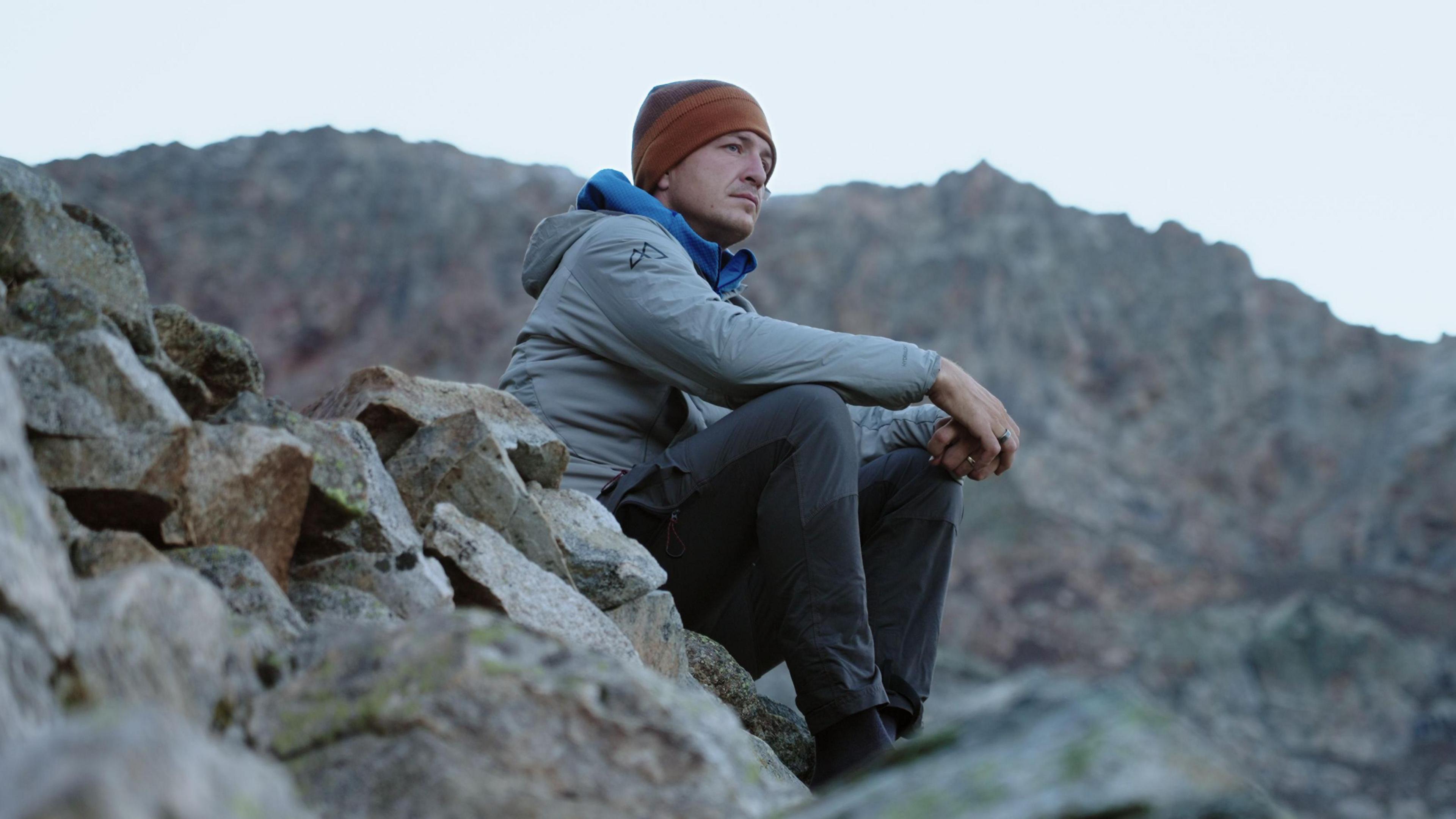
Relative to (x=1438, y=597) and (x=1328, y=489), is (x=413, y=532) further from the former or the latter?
(x=1328, y=489)

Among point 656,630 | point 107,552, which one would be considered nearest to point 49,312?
point 107,552

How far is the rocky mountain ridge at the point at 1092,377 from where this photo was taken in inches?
1124

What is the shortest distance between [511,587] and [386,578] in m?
0.42

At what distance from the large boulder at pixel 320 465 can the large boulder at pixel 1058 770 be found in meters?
1.62

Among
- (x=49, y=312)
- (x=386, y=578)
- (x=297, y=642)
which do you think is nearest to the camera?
(x=297, y=642)

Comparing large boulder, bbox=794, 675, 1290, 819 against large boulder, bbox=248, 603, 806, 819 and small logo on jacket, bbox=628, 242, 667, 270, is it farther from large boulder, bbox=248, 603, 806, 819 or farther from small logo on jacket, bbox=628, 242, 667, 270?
small logo on jacket, bbox=628, 242, 667, 270

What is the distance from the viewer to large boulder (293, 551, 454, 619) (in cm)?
313

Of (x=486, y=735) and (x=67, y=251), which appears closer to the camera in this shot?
(x=486, y=735)

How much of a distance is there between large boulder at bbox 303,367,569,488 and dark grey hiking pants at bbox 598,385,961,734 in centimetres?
26

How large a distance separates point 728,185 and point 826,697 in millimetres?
1977

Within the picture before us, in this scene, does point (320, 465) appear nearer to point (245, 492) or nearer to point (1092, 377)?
point (245, 492)

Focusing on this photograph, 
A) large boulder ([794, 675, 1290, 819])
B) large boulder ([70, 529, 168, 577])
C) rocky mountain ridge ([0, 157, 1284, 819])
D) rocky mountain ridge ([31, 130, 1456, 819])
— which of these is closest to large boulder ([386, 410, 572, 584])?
rocky mountain ridge ([0, 157, 1284, 819])

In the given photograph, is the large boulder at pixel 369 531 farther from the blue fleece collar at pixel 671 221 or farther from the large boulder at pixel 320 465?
the blue fleece collar at pixel 671 221

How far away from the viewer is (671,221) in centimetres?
452
